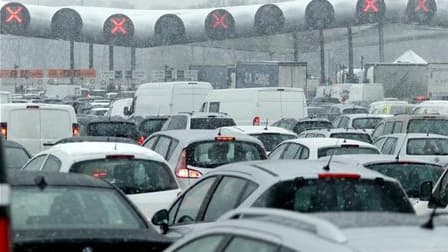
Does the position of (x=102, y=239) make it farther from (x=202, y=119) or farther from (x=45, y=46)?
(x=45, y=46)

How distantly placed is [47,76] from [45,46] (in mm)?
20863

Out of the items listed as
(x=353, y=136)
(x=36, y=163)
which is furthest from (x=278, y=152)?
(x=36, y=163)

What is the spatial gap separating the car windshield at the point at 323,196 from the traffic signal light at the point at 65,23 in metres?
46.3

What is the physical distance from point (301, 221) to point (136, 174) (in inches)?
287

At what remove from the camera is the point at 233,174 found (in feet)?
29.5

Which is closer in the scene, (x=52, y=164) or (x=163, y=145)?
(x=52, y=164)

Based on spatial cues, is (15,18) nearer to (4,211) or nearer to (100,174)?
(100,174)

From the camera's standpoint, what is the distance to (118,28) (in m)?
55.1

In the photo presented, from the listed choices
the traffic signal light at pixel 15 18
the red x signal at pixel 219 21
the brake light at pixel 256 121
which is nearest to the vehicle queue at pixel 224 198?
the brake light at pixel 256 121

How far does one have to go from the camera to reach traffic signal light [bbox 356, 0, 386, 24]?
52.4 meters

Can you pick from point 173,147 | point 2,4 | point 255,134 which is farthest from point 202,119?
point 2,4

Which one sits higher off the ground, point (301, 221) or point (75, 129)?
point (301, 221)

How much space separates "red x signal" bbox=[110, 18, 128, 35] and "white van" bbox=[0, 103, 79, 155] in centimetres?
3210

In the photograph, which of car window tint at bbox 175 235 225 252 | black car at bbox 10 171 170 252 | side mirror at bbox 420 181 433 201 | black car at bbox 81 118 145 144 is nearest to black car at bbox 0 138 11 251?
car window tint at bbox 175 235 225 252
